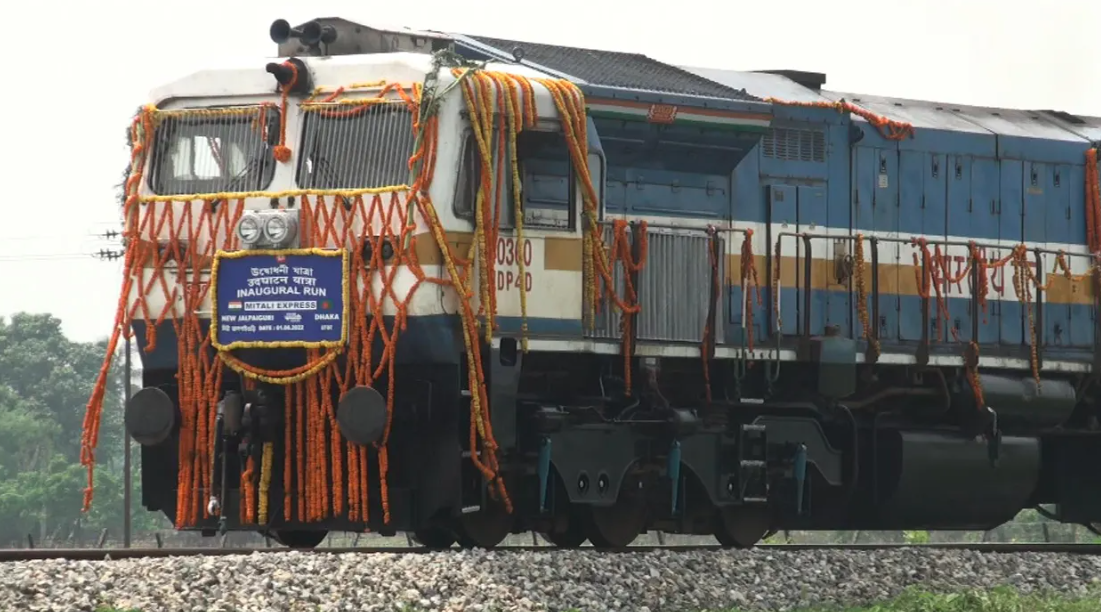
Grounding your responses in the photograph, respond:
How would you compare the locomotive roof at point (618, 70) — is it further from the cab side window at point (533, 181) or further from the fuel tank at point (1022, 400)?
the fuel tank at point (1022, 400)

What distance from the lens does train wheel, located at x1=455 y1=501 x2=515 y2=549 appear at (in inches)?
519

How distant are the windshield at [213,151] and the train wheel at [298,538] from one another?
8.69ft

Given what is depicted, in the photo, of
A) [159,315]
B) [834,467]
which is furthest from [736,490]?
[159,315]

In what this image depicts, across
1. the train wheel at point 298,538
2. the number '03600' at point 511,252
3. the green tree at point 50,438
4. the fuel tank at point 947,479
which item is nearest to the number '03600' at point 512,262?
the number '03600' at point 511,252

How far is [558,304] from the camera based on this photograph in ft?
42.8

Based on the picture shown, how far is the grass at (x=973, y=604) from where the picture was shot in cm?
1146

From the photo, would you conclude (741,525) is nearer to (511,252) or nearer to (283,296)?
(511,252)

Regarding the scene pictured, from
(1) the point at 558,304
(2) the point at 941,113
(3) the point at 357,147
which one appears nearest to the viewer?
(3) the point at 357,147

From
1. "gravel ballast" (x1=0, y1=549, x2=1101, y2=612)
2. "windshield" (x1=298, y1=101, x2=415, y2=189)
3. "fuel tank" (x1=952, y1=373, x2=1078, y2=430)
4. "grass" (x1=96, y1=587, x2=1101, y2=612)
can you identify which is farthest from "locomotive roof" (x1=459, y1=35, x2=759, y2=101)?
"grass" (x1=96, y1=587, x2=1101, y2=612)

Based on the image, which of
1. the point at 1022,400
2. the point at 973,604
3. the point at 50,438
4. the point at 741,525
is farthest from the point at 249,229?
the point at 50,438

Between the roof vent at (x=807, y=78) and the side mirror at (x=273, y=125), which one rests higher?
the roof vent at (x=807, y=78)

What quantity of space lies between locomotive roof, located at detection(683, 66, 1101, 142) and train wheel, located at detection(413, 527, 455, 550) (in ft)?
14.0

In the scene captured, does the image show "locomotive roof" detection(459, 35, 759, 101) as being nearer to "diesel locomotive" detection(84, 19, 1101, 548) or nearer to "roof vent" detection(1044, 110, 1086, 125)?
"diesel locomotive" detection(84, 19, 1101, 548)

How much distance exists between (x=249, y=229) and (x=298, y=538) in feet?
8.85
